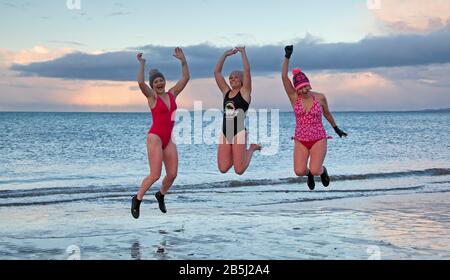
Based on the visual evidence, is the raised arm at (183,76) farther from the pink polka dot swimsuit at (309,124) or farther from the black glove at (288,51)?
the pink polka dot swimsuit at (309,124)

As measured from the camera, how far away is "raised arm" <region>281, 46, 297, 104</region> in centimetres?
1091

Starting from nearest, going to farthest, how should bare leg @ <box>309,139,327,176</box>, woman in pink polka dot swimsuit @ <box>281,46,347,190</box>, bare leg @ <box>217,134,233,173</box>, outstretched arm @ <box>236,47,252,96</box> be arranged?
outstretched arm @ <box>236,47,252,96</box>
woman in pink polka dot swimsuit @ <box>281,46,347,190</box>
bare leg @ <box>217,134,233,173</box>
bare leg @ <box>309,139,327,176</box>

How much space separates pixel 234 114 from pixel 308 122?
1394 millimetres

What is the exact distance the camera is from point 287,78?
11.2 metres

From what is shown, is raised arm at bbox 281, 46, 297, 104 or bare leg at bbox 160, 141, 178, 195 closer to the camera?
raised arm at bbox 281, 46, 297, 104

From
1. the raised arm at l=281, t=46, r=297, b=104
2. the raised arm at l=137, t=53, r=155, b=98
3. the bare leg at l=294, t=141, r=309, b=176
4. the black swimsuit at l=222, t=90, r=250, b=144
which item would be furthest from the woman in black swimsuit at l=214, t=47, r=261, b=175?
the raised arm at l=137, t=53, r=155, b=98

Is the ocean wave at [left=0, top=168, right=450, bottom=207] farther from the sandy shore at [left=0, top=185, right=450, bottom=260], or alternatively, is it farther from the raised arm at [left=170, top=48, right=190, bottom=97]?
the raised arm at [left=170, top=48, right=190, bottom=97]

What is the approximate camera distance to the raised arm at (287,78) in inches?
429

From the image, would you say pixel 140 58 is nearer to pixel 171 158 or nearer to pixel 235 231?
pixel 171 158

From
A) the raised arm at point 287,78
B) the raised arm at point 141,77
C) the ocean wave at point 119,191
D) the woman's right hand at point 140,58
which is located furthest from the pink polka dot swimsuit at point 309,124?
the ocean wave at point 119,191

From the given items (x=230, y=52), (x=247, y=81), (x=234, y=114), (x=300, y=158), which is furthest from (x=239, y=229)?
(x=230, y=52)

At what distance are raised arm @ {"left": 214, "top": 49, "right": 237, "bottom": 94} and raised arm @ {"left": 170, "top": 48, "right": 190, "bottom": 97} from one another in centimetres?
61
